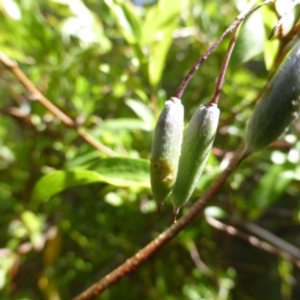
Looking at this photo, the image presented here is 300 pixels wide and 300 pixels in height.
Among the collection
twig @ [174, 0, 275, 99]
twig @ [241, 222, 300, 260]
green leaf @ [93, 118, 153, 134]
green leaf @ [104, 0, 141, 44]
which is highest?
twig @ [174, 0, 275, 99]

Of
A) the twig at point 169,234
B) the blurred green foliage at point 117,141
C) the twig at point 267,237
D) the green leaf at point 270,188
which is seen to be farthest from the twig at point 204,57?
the twig at point 267,237

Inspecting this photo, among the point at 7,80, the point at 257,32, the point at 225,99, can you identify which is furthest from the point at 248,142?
the point at 7,80

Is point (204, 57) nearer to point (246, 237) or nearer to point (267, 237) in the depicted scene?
point (246, 237)

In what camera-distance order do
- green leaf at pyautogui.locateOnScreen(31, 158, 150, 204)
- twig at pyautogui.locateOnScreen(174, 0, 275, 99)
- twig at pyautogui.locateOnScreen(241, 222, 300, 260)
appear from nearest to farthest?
twig at pyautogui.locateOnScreen(174, 0, 275, 99), green leaf at pyautogui.locateOnScreen(31, 158, 150, 204), twig at pyautogui.locateOnScreen(241, 222, 300, 260)

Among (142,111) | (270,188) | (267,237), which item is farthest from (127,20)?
(267,237)

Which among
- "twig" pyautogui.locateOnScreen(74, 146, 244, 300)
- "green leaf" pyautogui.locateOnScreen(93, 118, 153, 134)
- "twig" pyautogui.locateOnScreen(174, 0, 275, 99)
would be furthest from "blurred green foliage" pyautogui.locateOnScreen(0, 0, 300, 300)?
"twig" pyautogui.locateOnScreen(174, 0, 275, 99)

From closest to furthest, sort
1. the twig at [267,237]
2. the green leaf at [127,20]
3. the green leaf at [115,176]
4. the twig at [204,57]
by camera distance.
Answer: the twig at [204,57] < the green leaf at [115,176] < the green leaf at [127,20] < the twig at [267,237]

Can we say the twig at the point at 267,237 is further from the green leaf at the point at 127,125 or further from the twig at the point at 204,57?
the twig at the point at 204,57

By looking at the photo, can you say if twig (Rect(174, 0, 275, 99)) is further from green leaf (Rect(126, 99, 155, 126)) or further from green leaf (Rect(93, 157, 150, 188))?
green leaf (Rect(126, 99, 155, 126))

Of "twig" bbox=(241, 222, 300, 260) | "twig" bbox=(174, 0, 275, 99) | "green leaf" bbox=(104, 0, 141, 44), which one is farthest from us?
"twig" bbox=(241, 222, 300, 260)
